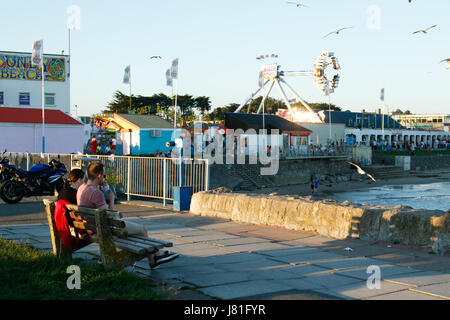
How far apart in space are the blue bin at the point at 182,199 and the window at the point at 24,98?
114 ft

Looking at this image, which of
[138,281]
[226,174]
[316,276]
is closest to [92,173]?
[138,281]

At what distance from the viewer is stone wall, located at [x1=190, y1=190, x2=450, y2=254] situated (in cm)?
859

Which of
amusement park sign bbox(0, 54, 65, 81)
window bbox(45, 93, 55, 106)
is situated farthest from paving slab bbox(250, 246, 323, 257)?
amusement park sign bbox(0, 54, 65, 81)

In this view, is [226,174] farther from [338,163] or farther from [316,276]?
[316,276]

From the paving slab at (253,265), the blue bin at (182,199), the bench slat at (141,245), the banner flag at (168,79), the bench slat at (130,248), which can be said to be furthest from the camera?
the banner flag at (168,79)

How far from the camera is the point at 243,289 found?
6164 mm

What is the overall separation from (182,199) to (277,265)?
7002mm

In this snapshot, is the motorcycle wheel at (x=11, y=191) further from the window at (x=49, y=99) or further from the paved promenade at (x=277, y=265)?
the window at (x=49, y=99)

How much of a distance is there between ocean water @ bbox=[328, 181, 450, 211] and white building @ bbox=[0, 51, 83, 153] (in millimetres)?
22031

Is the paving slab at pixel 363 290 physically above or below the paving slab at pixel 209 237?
below

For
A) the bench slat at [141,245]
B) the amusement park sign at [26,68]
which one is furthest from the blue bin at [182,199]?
the amusement park sign at [26,68]

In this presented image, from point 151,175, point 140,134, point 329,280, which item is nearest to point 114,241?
point 329,280

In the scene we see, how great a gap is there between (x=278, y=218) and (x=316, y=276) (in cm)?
423

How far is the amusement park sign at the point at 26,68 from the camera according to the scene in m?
44.2
